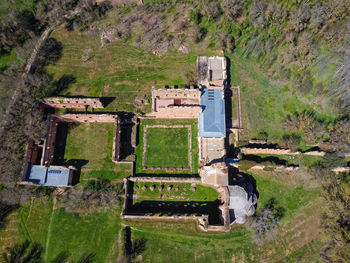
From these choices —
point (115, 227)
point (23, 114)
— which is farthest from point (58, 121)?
point (115, 227)

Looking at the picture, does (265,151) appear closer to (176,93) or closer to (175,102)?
(175,102)

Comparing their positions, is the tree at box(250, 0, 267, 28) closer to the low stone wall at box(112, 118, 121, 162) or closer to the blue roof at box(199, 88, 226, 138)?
the blue roof at box(199, 88, 226, 138)

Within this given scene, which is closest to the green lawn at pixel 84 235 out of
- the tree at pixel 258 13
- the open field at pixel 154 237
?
the open field at pixel 154 237

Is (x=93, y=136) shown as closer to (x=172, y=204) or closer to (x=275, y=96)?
(x=172, y=204)

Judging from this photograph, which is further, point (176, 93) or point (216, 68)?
point (216, 68)

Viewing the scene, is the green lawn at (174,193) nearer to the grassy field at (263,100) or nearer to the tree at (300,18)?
the grassy field at (263,100)

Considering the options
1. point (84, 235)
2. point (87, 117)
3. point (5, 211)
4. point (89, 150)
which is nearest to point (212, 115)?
point (87, 117)

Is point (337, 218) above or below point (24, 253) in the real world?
above
